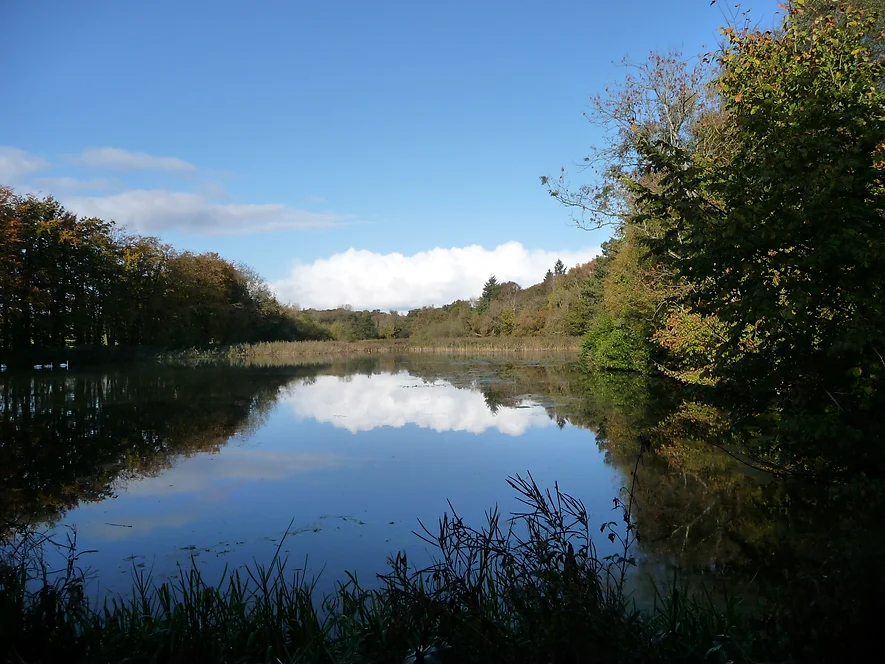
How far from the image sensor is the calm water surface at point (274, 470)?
19.8ft

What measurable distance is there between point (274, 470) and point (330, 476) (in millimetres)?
995

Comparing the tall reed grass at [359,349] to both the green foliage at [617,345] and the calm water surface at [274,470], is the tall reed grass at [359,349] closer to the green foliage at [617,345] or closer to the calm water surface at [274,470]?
the green foliage at [617,345]

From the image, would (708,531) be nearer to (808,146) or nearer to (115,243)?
(808,146)

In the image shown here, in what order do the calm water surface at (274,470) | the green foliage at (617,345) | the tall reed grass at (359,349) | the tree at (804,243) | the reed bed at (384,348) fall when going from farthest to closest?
the reed bed at (384,348)
the tall reed grass at (359,349)
the green foliage at (617,345)
the calm water surface at (274,470)
the tree at (804,243)

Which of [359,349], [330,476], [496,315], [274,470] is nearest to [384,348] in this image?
[359,349]

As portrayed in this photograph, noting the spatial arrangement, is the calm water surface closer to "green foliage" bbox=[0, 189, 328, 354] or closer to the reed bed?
"green foliage" bbox=[0, 189, 328, 354]

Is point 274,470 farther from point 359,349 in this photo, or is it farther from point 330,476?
point 359,349

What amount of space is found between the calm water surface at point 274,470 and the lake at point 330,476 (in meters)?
0.03

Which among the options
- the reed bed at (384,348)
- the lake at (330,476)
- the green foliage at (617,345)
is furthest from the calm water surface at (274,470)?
the reed bed at (384,348)

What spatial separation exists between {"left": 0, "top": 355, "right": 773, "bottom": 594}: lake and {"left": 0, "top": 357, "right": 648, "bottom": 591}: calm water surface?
34 millimetres

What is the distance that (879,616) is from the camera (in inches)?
89.7

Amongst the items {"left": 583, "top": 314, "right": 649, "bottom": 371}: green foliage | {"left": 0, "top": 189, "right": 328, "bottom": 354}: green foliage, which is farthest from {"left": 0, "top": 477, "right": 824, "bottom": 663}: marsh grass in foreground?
{"left": 0, "top": 189, "right": 328, "bottom": 354}: green foliage

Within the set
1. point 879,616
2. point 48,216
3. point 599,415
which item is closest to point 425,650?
point 879,616

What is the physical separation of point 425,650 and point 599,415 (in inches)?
485
